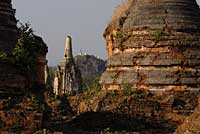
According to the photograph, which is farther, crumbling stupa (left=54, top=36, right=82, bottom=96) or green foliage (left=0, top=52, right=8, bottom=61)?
crumbling stupa (left=54, top=36, right=82, bottom=96)

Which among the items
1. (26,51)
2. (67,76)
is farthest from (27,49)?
(67,76)

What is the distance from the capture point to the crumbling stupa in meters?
40.3

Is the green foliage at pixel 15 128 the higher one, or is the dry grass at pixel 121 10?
the dry grass at pixel 121 10

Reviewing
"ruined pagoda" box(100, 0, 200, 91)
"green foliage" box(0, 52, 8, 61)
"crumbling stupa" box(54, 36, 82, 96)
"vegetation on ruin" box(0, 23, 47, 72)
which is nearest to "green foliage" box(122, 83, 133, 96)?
"ruined pagoda" box(100, 0, 200, 91)

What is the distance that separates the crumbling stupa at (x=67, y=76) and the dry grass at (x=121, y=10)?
21.2 m

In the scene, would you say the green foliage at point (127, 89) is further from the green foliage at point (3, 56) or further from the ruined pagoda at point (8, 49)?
the green foliage at point (3, 56)

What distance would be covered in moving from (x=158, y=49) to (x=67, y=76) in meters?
24.0

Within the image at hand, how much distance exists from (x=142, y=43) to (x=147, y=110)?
92.2 inches

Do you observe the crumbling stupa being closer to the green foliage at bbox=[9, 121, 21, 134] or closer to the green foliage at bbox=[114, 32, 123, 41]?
the green foliage at bbox=[114, 32, 123, 41]

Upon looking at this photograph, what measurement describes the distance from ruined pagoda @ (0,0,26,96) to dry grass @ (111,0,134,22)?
5123 mm

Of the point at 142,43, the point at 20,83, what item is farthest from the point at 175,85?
the point at 20,83

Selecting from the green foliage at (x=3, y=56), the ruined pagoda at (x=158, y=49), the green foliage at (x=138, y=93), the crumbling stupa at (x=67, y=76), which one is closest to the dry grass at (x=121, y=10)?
the ruined pagoda at (x=158, y=49)

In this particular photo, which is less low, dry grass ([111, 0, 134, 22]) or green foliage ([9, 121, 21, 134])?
dry grass ([111, 0, 134, 22])

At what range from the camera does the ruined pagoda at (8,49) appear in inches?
512
